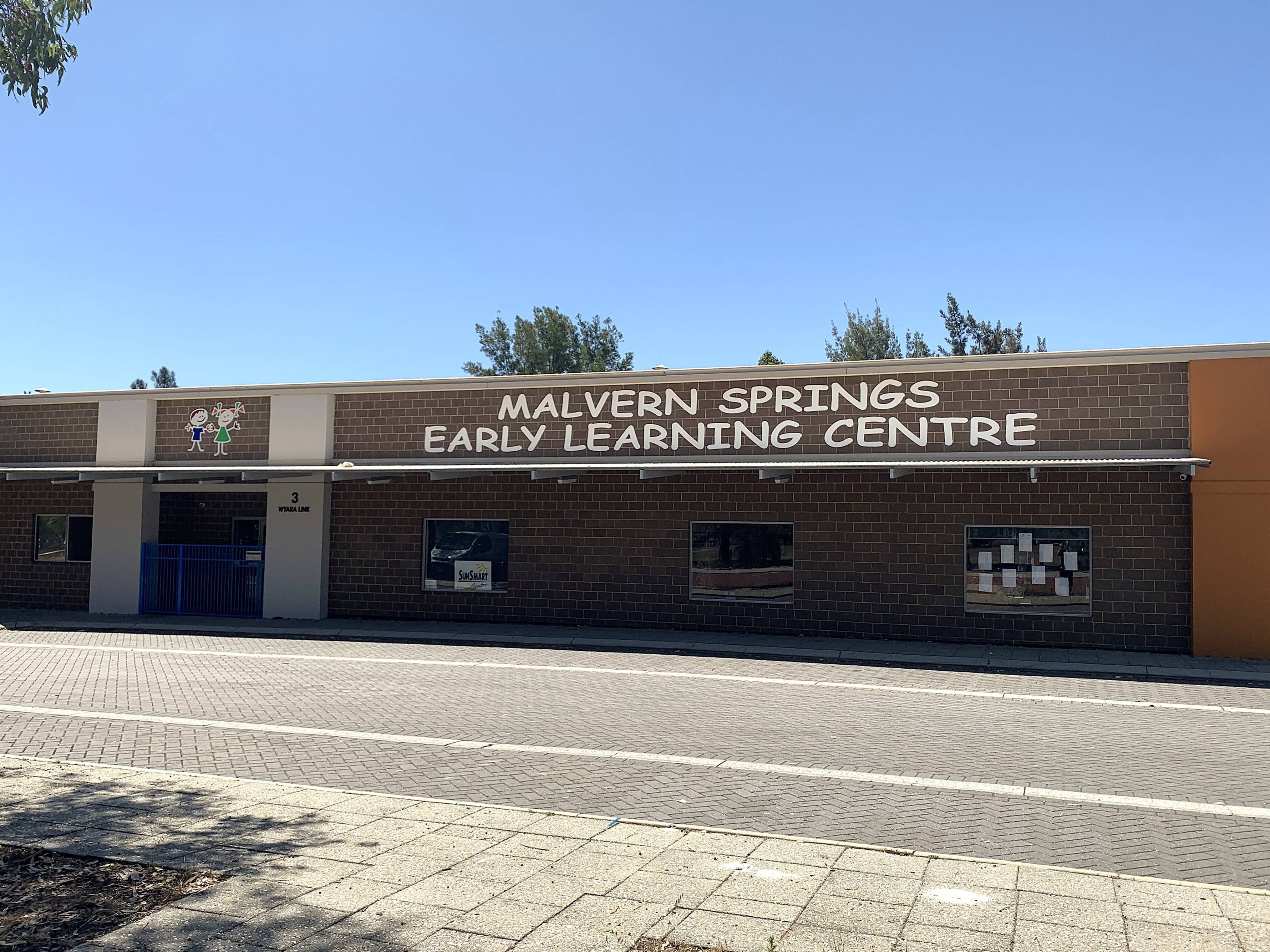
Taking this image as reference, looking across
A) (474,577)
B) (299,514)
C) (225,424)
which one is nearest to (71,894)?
(474,577)

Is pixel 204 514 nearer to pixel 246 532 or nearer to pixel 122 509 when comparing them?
pixel 246 532

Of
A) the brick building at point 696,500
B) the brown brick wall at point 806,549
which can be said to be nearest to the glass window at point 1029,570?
the brick building at point 696,500

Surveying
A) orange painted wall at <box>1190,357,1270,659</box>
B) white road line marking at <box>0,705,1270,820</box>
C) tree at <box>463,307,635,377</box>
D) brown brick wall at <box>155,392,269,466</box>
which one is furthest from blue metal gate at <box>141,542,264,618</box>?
tree at <box>463,307,635,377</box>

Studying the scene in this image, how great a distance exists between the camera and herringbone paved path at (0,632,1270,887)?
679 centimetres

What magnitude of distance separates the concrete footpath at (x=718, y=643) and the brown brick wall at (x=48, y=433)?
10.9 ft

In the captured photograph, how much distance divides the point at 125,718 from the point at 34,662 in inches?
218

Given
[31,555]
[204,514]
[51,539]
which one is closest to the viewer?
[51,539]

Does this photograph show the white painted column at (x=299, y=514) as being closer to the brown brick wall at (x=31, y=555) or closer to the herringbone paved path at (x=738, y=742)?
the herringbone paved path at (x=738, y=742)

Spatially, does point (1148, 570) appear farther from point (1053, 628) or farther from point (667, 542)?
point (667, 542)

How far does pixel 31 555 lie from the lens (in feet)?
73.2

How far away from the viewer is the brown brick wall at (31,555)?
21859 millimetres

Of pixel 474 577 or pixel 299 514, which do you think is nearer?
pixel 474 577

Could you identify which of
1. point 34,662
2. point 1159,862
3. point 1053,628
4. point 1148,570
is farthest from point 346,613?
point 1159,862

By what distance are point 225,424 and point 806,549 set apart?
11.8 metres
